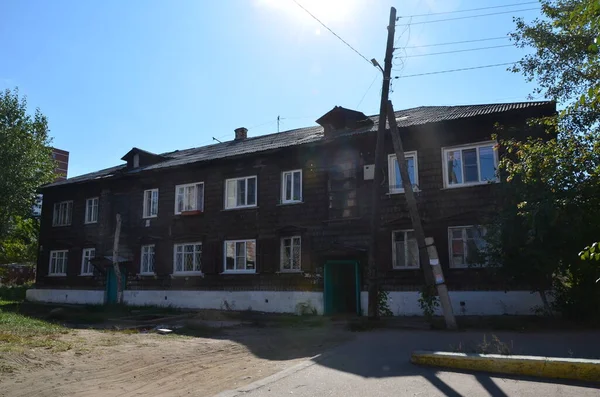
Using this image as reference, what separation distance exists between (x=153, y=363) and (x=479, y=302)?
1019 cm

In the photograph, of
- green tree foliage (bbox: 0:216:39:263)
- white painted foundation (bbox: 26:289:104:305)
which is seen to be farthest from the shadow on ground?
green tree foliage (bbox: 0:216:39:263)

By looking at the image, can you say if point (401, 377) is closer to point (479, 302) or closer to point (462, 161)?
point (479, 302)

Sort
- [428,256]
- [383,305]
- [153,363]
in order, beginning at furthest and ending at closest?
[383,305] → [428,256] → [153,363]

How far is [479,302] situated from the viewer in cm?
1446

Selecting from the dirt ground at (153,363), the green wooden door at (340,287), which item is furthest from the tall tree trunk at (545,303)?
the green wooden door at (340,287)

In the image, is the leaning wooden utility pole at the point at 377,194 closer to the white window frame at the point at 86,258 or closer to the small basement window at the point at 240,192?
the small basement window at the point at 240,192

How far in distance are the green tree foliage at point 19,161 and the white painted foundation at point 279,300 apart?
5.04 meters

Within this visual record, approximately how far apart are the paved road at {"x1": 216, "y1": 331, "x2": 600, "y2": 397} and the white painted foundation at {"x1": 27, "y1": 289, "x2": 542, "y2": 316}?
13.5 feet

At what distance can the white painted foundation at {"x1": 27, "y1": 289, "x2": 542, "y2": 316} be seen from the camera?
14086mm

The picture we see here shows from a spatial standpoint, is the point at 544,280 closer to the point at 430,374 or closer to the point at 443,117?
the point at 443,117

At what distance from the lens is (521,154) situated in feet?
38.0

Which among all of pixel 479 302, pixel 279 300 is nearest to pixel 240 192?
pixel 279 300

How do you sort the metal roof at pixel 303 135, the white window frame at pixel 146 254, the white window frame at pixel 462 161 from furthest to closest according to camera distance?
the white window frame at pixel 146 254 < the metal roof at pixel 303 135 < the white window frame at pixel 462 161

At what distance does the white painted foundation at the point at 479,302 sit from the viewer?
13844 mm
